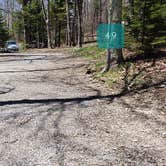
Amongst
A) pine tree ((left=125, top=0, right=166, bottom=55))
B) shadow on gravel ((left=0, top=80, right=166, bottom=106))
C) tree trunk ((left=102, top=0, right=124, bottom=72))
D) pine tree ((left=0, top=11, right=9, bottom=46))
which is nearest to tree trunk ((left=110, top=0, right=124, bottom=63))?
tree trunk ((left=102, top=0, right=124, bottom=72))

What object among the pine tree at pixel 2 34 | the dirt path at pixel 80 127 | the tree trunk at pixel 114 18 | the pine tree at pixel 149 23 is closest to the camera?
the dirt path at pixel 80 127

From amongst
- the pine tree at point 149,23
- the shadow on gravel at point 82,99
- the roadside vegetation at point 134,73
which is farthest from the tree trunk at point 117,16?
the shadow on gravel at point 82,99

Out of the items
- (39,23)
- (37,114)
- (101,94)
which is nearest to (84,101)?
(101,94)

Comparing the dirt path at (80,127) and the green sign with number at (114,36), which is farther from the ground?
the green sign with number at (114,36)

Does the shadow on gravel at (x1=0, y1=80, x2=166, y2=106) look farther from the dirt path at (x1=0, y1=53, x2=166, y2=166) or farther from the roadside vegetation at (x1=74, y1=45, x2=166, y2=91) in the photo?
the roadside vegetation at (x1=74, y1=45, x2=166, y2=91)

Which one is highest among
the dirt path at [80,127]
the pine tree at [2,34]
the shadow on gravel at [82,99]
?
the pine tree at [2,34]

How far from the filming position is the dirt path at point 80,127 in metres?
5.01

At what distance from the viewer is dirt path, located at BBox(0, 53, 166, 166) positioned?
16.4ft

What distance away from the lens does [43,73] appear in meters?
13.8

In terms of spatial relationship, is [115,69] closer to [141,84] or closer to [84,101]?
[141,84]

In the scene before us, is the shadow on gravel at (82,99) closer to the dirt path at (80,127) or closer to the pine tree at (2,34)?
the dirt path at (80,127)

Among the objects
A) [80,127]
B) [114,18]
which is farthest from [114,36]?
[80,127]

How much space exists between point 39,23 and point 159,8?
40366 mm

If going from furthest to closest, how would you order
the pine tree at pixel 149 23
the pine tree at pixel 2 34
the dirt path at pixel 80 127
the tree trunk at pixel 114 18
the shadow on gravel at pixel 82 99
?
1. the pine tree at pixel 2 34
2. the pine tree at pixel 149 23
3. the tree trunk at pixel 114 18
4. the shadow on gravel at pixel 82 99
5. the dirt path at pixel 80 127
